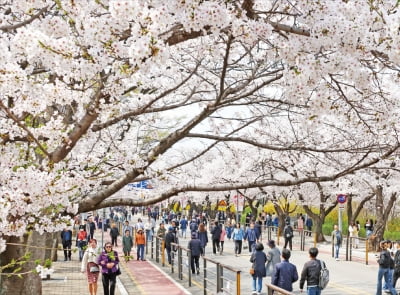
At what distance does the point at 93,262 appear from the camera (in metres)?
14.1

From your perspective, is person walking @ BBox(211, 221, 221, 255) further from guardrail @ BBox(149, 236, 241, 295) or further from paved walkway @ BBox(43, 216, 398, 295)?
guardrail @ BBox(149, 236, 241, 295)

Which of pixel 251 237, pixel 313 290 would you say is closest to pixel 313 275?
pixel 313 290

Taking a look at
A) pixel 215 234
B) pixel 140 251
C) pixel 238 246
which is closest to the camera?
pixel 140 251

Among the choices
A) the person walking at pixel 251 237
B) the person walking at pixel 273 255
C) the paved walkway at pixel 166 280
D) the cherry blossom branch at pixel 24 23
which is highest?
the cherry blossom branch at pixel 24 23

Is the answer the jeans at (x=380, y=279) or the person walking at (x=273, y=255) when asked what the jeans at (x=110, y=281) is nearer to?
the person walking at (x=273, y=255)

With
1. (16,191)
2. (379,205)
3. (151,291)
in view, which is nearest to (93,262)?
(151,291)

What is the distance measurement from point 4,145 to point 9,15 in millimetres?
2088

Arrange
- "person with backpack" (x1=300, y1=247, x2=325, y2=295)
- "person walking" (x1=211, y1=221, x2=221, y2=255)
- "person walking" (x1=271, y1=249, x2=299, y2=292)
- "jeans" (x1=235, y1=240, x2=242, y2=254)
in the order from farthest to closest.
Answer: "person walking" (x1=211, y1=221, x2=221, y2=255) < "jeans" (x1=235, y1=240, x2=242, y2=254) < "person with backpack" (x1=300, y1=247, x2=325, y2=295) < "person walking" (x1=271, y1=249, x2=299, y2=292)

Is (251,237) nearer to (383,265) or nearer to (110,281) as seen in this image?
(383,265)

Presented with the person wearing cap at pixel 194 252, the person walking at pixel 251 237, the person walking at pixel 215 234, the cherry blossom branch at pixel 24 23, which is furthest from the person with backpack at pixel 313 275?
the person walking at pixel 215 234

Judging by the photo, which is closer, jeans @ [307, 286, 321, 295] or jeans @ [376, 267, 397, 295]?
jeans @ [307, 286, 321, 295]

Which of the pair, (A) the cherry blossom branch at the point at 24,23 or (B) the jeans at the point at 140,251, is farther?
(B) the jeans at the point at 140,251

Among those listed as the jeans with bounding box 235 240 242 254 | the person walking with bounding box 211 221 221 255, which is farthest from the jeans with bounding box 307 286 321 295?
the person walking with bounding box 211 221 221 255

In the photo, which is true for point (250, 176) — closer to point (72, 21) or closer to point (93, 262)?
point (93, 262)
